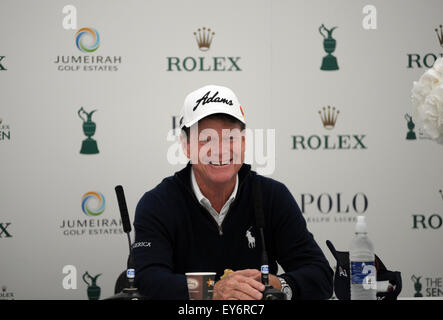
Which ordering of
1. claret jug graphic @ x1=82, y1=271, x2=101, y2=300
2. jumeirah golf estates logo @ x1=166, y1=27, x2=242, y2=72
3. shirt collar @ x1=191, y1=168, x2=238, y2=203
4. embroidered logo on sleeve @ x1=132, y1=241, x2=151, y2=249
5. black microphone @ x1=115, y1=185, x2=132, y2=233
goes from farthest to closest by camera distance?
1. jumeirah golf estates logo @ x1=166, y1=27, x2=242, y2=72
2. claret jug graphic @ x1=82, y1=271, x2=101, y2=300
3. shirt collar @ x1=191, y1=168, x2=238, y2=203
4. embroidered logo on sleeve @ x1=132, y1=241, x2=151, y2=249
5. black microphone @ x1=115, y1=185, x2=132, y2=233

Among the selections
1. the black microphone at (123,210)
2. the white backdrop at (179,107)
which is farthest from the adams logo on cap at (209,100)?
the white backdrop at (179,107)

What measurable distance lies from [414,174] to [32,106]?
2342 millimetres

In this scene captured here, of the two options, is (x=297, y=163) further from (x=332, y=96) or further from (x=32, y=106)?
(x=32, y=106)

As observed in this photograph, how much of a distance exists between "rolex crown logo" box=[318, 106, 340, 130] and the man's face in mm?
1565

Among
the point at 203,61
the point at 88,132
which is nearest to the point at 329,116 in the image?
the point at 203,61

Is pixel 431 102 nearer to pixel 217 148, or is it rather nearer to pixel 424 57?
pixel 217 148

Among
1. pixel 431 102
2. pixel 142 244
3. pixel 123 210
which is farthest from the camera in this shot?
pixel 142 244

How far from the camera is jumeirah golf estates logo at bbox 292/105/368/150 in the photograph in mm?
2822

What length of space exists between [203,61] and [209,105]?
158 cm

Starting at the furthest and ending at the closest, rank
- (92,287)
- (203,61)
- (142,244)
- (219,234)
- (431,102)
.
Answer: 1. (203,61)
2. (92,287)
3. (219,234)
4. (142,244)
5. (431,102)

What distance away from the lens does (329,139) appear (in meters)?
2.83

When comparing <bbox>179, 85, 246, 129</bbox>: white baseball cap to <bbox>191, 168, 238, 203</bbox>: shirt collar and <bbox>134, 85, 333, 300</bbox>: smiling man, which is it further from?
<bbox>191, 168, 238, 203</bbox>: shirt collar

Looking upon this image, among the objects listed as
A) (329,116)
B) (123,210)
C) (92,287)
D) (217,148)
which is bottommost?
(92,287)

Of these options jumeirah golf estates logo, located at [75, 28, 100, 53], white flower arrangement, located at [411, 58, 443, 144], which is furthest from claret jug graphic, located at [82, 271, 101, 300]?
white flower arrangement, located at [411, 58, 443, 144]
